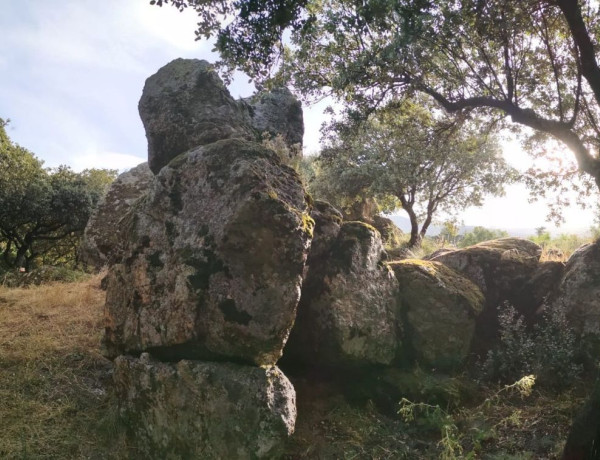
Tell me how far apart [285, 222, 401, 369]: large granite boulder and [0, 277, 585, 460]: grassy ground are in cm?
53

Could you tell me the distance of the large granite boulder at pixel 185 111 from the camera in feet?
31.2

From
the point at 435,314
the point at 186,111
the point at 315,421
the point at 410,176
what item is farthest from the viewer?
the point at 410,176

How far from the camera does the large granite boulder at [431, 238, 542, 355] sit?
8734mm

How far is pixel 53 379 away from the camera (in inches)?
264

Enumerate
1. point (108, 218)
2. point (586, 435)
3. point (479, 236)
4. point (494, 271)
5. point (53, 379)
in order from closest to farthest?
point (586, 435)
point (53, 379)
point (494, 271)
point (108, 218)
point (479, 236)

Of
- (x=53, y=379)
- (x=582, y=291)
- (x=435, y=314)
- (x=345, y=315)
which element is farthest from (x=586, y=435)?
(x=53, y=379)

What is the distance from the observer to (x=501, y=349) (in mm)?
7891

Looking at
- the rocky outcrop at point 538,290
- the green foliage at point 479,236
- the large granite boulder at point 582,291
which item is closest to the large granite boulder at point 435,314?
the rocky outcrop at point 538,290

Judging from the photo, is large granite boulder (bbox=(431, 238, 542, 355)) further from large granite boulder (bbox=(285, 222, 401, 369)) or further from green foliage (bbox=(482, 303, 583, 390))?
large granite boulder (bbox=(285, 222, 401, 369))

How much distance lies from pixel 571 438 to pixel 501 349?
3.14 meters

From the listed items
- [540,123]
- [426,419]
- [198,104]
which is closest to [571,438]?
[426,419]

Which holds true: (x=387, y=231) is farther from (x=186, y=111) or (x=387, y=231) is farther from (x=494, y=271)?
(x=186, y=111)

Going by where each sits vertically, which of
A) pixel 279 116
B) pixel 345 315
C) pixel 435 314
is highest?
pixel 279 116

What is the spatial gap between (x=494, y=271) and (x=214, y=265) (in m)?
6.46
